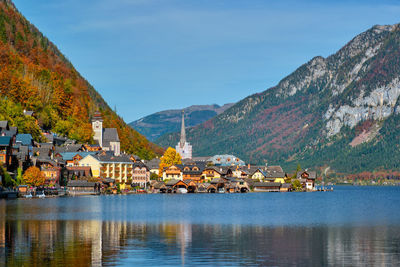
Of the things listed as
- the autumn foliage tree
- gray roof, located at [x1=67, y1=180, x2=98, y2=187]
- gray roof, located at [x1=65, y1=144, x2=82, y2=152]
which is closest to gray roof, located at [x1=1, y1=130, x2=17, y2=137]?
the autumn foliage tree

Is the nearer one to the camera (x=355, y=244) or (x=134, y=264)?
(x=134, y=264)

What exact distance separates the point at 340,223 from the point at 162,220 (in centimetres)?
2134

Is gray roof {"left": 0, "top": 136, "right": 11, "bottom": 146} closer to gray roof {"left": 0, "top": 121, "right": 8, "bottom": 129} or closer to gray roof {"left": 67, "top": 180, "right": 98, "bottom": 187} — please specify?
gray roof {"left": 0, "top": 121, "right": 8, "bottom": 129}

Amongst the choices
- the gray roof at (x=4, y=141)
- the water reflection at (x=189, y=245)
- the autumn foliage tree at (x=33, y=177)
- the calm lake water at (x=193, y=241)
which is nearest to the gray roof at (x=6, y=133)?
the gray roof at (x=4, y=141)

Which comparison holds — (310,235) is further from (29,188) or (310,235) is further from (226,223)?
(29,188)

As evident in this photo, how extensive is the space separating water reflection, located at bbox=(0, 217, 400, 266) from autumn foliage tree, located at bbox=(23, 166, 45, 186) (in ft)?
251

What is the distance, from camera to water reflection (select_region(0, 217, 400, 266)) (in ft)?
151

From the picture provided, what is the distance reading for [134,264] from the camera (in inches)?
1742

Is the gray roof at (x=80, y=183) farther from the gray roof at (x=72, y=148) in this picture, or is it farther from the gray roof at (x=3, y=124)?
the gray roof at (x=3, y=124)

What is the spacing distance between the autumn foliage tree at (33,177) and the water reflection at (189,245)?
76396 mm

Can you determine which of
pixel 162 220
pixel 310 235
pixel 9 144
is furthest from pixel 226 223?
pixel 9 144

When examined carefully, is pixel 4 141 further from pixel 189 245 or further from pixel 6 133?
pixel 189 245

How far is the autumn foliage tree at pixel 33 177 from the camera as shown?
147 meters

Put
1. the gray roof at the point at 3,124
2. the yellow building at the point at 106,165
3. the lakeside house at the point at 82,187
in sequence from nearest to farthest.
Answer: the gray roof at the point at 3,124, the lakeside house at the point at 82,187, the yellow building at the point at 106,165
